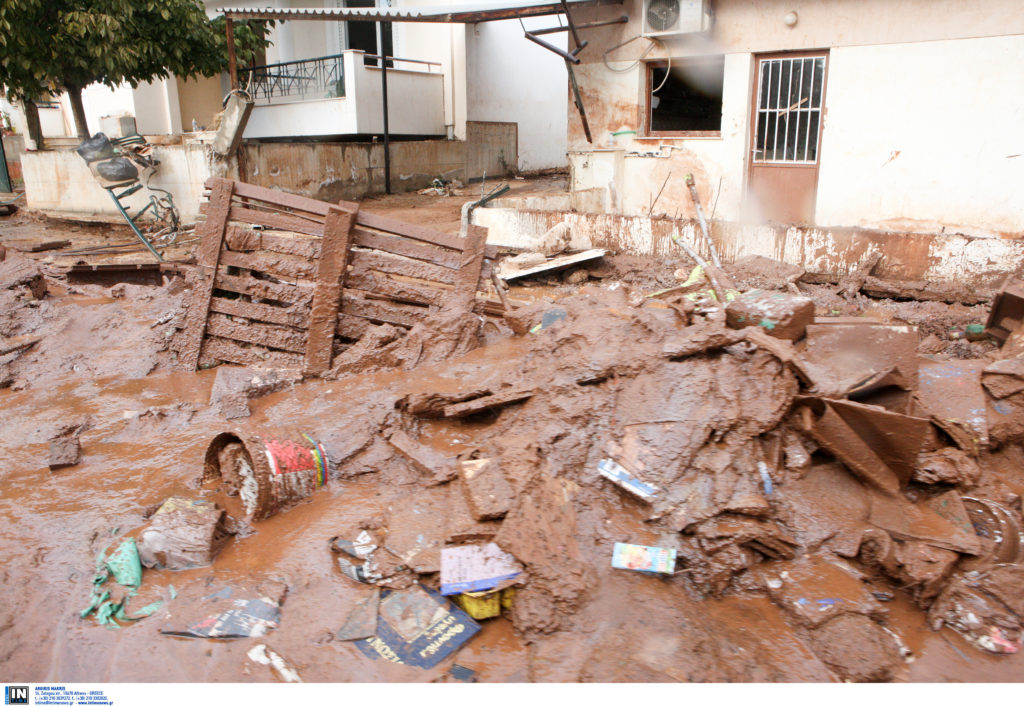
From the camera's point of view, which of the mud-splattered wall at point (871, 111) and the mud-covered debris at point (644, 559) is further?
the mud-splattered wall at point (871, 111)

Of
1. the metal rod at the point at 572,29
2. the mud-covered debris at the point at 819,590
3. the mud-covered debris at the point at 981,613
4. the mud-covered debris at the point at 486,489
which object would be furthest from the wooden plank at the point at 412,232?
the metal rod at the point at 572,29

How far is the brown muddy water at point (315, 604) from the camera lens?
2.66m

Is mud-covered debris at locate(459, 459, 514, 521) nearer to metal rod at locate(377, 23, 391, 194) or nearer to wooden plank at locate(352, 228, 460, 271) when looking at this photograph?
wooden plank at locate(352, 228, 460, 271)

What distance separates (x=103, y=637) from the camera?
2775 mm

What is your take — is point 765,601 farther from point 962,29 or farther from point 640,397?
point 962,29

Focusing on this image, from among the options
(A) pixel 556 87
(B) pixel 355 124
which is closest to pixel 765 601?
(B) pixel 355 124

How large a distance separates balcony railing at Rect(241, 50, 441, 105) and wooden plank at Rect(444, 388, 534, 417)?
482 inches

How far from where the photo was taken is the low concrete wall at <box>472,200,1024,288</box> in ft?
24.1

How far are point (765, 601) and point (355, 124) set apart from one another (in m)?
13.5

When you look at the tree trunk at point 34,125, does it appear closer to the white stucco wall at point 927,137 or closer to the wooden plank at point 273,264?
the wooden plank at point 273,264

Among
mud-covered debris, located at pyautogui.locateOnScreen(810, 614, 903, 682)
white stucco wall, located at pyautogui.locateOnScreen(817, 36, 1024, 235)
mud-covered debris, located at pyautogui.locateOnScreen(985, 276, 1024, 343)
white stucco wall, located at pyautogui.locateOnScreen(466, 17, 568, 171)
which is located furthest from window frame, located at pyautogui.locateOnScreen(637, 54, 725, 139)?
mud-covered debris, located at pyautogui.locateOnScreen(810, 614, 903, 682)

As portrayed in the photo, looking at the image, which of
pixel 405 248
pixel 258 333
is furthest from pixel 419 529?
pixel 258 333

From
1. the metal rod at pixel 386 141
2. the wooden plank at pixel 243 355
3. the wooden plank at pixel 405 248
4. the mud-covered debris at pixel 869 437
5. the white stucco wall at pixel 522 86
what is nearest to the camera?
the mud-covered debris at pixel 869 437

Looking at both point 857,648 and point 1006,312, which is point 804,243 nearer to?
point 1006,312
